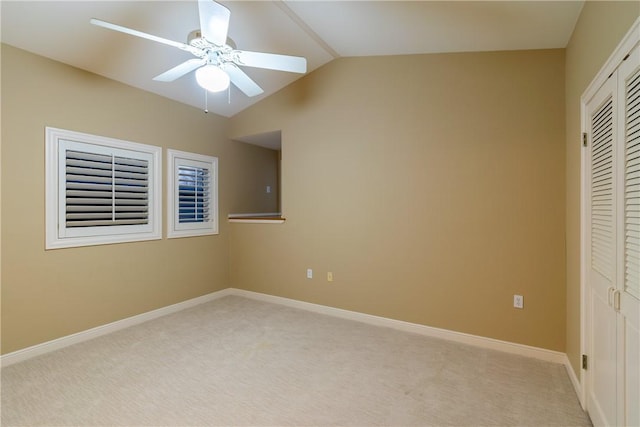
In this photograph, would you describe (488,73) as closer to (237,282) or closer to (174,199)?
(174,199)

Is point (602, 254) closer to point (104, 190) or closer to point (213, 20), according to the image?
point (213, 20)

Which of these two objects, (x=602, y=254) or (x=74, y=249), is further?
(x=74, y=249)

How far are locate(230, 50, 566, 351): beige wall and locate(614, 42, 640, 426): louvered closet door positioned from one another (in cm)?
116

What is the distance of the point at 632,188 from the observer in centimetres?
131

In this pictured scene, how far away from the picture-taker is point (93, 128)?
9.75 ft

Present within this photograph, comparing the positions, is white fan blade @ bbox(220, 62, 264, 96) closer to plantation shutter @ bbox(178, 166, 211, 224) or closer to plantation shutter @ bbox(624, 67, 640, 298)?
plantation shutter @ bbox(178, 166, 211, 224)

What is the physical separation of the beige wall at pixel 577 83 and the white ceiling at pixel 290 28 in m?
0.22

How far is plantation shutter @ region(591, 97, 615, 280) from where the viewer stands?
1533 millimetres

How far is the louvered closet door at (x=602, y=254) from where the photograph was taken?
4.91 feet

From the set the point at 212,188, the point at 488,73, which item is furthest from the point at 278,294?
the point at 488,73

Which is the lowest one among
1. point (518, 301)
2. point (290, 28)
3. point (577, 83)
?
point (518, 301)

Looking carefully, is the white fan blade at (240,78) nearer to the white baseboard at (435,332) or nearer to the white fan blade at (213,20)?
the white fan blade at (213,20)

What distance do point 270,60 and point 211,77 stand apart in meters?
0.42

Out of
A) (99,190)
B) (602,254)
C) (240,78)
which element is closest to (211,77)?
(240,78)
